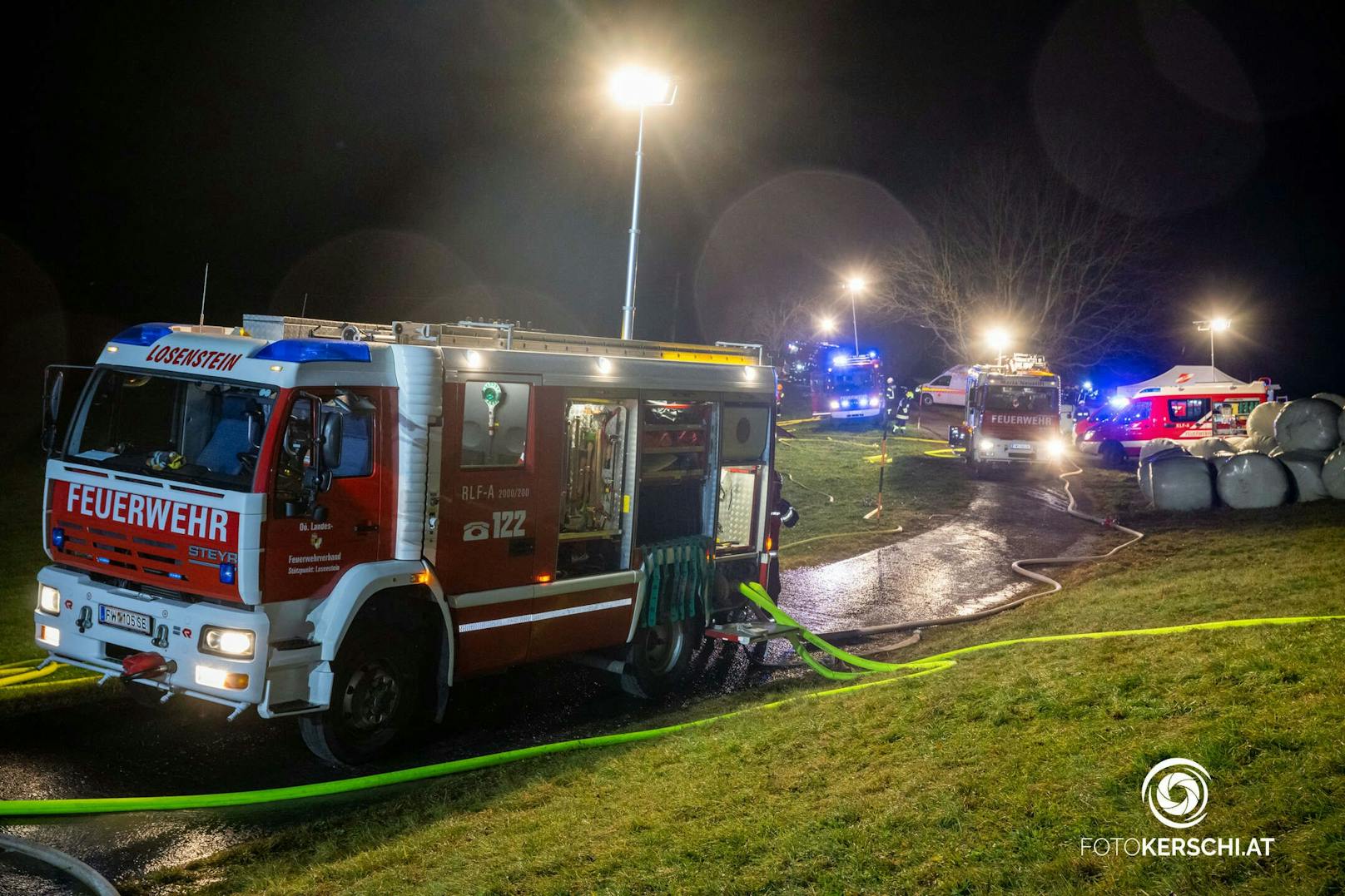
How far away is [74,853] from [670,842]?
3.22 m

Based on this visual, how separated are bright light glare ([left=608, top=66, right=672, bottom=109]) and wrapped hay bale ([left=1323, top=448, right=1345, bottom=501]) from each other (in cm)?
1188

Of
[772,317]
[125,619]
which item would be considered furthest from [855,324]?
[125,619]

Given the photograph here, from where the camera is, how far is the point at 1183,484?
745 inches

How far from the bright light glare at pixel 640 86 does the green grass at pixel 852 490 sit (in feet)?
23.8

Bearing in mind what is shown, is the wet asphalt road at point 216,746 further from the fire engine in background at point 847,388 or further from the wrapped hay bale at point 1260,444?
the fire engine in background at point 847,388

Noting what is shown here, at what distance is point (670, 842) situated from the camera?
5.49m

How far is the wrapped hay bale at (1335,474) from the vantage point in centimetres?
1678

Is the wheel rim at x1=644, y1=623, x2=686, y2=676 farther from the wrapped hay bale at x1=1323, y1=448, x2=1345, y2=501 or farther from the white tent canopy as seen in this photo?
the white tent canopy

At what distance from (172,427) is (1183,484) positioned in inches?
666

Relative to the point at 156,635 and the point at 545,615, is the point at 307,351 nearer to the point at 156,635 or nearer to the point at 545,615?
the point at 156,635

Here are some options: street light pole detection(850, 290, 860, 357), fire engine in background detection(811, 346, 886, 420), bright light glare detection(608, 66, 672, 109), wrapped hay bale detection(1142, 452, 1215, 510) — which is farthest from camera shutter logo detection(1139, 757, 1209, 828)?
street light pole detection(850, 290, 860, 357)

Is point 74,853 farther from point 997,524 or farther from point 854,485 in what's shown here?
point 854,485

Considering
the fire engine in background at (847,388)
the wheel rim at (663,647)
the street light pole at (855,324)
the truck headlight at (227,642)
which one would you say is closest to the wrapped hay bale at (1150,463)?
the wheel rim at (663,647)

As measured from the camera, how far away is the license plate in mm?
7098
